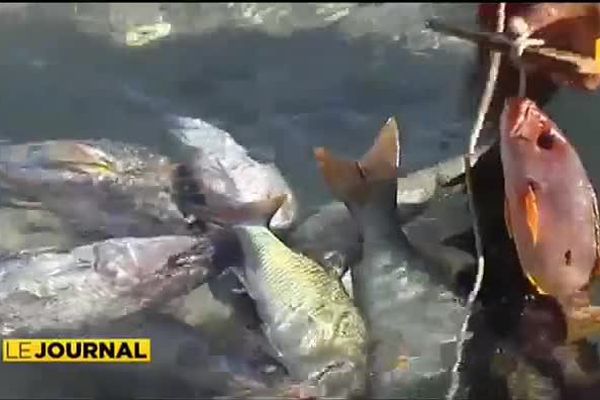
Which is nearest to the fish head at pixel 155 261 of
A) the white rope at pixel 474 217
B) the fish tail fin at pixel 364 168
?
the fish tail fin at pixel 364 168

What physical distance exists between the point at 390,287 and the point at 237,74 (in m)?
0.25

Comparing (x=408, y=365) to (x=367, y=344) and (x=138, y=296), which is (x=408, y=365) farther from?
(x=138, y=296)

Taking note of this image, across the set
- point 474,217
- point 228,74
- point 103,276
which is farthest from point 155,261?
point 474,217

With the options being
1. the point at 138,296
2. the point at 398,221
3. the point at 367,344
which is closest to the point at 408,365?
the point at 367,344

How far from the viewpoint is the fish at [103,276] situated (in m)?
1.09

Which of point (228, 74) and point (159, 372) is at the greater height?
point (228, 74)

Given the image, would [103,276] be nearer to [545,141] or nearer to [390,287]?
[390,287]

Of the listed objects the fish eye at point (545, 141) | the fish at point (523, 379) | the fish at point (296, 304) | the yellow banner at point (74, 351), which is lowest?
the fish at point (523, 379)

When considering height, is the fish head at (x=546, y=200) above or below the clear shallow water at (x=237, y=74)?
below

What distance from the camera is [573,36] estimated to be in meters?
1.05

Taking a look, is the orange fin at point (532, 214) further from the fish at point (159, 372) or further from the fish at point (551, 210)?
the fish at point (159, 372)

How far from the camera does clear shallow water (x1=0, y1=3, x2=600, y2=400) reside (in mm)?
1051

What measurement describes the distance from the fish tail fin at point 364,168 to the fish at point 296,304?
2.2 inches

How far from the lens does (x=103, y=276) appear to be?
1.11m
